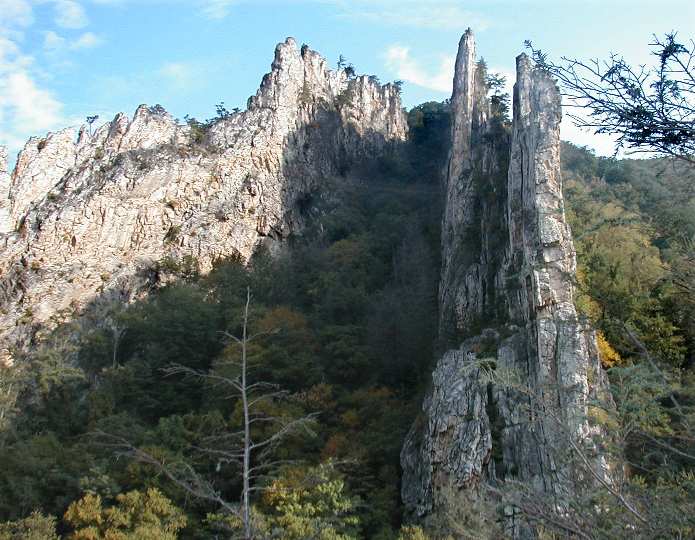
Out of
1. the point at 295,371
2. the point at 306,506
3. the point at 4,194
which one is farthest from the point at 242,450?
the point at 4,194

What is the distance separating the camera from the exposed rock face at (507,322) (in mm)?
→ 19062

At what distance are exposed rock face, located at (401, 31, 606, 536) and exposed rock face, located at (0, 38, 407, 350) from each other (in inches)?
540

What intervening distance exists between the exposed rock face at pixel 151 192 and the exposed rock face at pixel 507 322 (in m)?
13.7

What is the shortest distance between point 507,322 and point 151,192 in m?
22.4

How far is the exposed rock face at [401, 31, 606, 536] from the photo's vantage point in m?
19.1

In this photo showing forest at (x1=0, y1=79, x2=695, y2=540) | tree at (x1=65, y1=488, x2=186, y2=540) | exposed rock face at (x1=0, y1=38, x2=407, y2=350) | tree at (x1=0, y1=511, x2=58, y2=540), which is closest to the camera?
forest at (x1=0, y1=79, x2=695, y2=540)

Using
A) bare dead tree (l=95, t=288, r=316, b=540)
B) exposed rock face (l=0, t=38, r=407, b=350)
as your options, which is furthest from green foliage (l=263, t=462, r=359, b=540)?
exposed rock face (l=0, t=38, r=407, b=350)

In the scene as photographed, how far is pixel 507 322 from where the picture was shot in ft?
74.9

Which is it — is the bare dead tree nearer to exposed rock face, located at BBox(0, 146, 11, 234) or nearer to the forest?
the forest

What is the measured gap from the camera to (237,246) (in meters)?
39.0

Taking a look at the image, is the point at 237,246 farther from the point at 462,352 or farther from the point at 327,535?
the point at 327,535

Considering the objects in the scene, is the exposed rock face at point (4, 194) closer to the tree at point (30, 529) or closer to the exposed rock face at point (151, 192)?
the exposed rock face at point (151, 192)

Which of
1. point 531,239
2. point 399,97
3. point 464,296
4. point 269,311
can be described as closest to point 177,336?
point 269,311

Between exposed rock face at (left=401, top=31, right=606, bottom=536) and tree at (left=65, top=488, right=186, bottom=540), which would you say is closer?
tree at (left=65, top=488, right=186, bottom=540)
